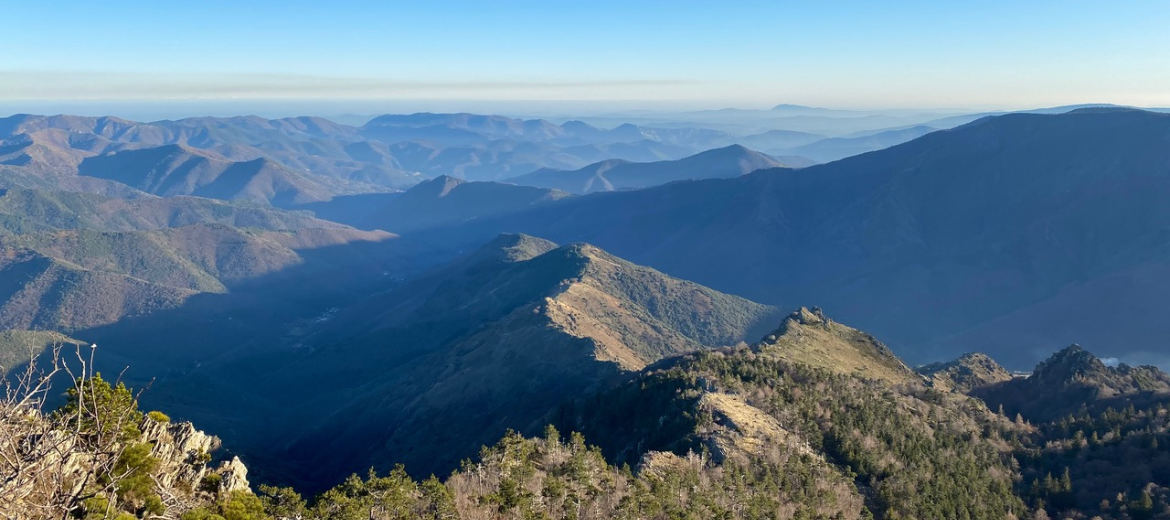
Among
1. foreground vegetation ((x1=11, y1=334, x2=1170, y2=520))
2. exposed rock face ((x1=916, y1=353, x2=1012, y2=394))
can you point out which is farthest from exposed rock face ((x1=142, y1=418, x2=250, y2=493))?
exposed rock face ((x1=916, y1=353, x2=1012, y2=394))

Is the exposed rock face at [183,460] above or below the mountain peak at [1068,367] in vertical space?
above

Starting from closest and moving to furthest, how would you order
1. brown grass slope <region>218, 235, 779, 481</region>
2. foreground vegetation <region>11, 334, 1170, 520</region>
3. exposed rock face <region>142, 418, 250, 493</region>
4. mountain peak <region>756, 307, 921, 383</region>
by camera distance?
foreground vegetation <region>11, 334, 1170, 520</region>
exposed rock face <region>142, 418, 250, 493</region>
mountain peak <region>756, 307, 921, 383</region>
brown grass slope <region>218, 235, 779, 481</region>

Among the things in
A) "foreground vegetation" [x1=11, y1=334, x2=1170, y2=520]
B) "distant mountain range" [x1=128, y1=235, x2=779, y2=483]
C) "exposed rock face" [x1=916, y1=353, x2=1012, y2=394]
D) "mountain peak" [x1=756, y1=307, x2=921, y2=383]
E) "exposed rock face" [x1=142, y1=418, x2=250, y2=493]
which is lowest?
"distant mountain range" [x1=128, y1=235, x2=779, y2=483]

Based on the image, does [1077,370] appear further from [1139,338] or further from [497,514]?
[1139,338]

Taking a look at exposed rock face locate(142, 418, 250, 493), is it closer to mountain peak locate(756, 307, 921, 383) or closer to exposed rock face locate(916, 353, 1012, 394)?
mountain peak locate(756, 307, 921, 383)

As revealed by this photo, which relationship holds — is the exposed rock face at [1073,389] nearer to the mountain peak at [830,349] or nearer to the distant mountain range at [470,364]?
the mountain peak at [830,349]

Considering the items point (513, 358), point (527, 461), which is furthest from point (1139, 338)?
point (527, 461)

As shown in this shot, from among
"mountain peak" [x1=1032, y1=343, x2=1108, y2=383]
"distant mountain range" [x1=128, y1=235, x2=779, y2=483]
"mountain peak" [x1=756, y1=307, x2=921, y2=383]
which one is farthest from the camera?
"distant mountain range" [x1=128, y1=235, x2=779, y2=483]

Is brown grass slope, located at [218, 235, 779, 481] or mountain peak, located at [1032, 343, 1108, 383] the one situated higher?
mountain peak, located at [1032, 343, 1108, 383]

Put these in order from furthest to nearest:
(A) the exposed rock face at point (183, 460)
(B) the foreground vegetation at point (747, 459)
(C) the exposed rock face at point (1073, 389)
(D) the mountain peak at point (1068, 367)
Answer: (D) the mountain peak at point (1068, 367) < (C) the exposed rock face at point (1073, 389) < (A) the exposed rock face at point (183, 460) < (B) the foreground vegetation at point (747, 459)

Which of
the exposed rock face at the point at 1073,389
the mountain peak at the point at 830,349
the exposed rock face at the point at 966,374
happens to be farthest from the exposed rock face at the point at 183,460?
the exposed rock face at the point at 966,374

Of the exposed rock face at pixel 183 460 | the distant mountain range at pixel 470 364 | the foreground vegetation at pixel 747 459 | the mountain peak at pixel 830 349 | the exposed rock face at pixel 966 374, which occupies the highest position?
the exposed rock face at pixel 183 460
